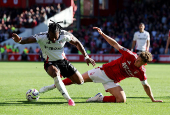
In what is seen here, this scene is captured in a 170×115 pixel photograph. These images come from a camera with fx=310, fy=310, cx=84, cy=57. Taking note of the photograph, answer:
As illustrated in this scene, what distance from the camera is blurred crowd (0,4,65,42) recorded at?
107 feet

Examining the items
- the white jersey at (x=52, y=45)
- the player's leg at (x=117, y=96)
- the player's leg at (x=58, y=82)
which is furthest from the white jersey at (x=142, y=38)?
the player's leg at (x=58, y=82)

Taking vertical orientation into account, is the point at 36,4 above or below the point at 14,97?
above

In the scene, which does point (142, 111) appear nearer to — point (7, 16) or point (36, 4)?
point (7, 16)

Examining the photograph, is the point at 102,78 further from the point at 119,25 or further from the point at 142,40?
the point at 119,25

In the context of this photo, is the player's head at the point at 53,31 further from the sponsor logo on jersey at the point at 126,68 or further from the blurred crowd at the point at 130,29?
the blurred crowd at the point at 130,29

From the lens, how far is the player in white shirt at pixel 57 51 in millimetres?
6574

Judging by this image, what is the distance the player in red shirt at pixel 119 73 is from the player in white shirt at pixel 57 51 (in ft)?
1.55

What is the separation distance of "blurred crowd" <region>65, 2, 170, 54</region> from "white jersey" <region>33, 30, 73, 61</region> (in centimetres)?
1970

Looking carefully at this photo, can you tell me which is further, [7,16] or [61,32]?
[7,16]

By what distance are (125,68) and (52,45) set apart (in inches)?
67.3

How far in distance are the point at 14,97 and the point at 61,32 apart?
207cm

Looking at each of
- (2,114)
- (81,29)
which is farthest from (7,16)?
(2,114)

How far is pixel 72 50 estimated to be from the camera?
28.1 m

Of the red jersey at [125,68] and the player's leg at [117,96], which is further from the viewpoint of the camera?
the player's leg at [117,96]
